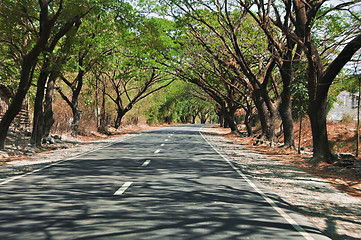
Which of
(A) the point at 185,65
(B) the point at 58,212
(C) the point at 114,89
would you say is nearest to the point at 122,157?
(B) the point at 58,212

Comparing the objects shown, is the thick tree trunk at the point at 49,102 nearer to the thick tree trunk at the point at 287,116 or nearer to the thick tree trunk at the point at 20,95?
the thick tree trunk at the point at 20,95

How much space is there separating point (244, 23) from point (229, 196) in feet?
66.5

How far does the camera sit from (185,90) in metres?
62.7

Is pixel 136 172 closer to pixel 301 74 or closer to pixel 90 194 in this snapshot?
pixel 90 194

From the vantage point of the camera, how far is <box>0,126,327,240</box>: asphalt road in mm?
5770

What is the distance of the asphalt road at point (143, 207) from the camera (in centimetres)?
577

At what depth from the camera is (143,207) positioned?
24.0ft

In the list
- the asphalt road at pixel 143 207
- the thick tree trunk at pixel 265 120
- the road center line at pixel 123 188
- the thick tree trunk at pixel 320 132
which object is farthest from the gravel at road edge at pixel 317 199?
the thick tree trunk at pixel 265 120

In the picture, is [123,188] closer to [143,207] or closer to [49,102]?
[143,207]

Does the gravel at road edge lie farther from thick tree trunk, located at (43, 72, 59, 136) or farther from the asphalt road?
thick tree trunk, located at (43, 72, 59, 136)

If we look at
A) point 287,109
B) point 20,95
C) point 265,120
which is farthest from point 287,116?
point 20,95

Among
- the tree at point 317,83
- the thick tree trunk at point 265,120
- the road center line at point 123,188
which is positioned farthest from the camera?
the thick tree trunk at point 265,120

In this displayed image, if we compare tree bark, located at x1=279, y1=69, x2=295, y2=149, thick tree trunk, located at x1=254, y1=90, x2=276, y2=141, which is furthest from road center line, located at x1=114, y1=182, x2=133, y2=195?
thick tree trunk, located at x1=254, y1=90, x2=276, y2=141

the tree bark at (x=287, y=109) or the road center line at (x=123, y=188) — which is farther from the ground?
the tree bark at (x=287, y=109)
